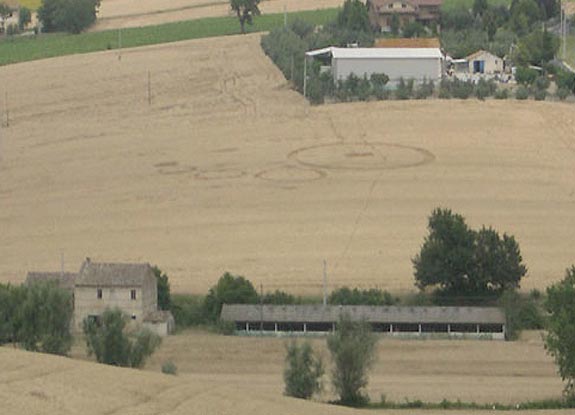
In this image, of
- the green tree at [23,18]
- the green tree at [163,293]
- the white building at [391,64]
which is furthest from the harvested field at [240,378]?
the green tree at [23,18]

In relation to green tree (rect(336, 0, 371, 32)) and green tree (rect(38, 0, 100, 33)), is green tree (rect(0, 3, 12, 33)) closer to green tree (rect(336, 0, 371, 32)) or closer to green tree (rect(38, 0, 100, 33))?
green tree (rect(38, 0, 100, 33))

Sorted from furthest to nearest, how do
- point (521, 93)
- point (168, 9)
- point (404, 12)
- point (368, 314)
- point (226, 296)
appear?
1. point (168, 9)
2. point (404, 12)
3. point (521, 93)
4. point (226, 296)
5. point (368, 314)

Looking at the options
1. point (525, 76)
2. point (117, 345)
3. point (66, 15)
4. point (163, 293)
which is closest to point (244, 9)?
point (66, 15)

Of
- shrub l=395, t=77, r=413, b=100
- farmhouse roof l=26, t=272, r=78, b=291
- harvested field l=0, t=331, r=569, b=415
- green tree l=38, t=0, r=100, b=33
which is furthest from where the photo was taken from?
green tree l=38, t=0, r=100, b=33

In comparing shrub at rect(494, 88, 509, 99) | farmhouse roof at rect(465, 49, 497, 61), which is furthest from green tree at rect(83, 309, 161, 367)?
farmhouse roof at rect(465, 49, 497, 61)

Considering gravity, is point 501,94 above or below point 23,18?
below

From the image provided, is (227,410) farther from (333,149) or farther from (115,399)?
(333,149)

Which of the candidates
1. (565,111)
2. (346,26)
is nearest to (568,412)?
(565,111)

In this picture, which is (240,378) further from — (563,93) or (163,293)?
(563,93)

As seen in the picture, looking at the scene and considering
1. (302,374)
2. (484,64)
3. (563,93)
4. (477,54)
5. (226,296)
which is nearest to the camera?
(302,374)
